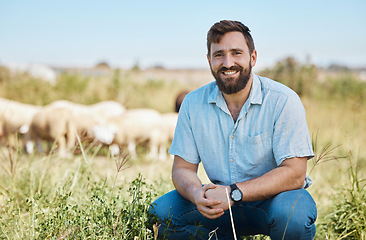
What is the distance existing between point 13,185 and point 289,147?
256 cm

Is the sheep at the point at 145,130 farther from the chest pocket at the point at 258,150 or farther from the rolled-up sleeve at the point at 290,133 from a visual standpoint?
the rolled-up sleeve at the point at 290,133

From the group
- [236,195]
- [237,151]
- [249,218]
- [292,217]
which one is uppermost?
[237,151]

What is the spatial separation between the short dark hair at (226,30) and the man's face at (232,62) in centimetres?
3

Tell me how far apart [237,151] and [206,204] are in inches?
19.9

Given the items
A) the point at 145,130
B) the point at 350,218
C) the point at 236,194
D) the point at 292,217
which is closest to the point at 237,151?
the point at 236,194

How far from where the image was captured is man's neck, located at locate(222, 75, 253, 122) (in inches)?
115

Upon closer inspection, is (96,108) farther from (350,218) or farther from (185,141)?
(350,218)

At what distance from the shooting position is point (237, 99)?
2.95 metres

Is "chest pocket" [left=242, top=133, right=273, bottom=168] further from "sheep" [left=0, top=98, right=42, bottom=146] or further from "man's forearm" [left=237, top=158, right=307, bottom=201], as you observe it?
"sheep" [left=0, top=98, right=42, bottom=146]

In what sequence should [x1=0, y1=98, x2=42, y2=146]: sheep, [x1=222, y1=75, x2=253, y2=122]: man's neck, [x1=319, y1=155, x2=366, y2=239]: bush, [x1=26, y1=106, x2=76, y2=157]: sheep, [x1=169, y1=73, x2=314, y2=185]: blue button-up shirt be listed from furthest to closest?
1. [x1=0, y1=98, x2=42, y2=146]: sheep
2. [x1=26, y1=106, x2=76, y2=157]: sheep
3. [x1=319, y1=155, x2=366, y2=239]: bush
4. [x1=222, y1=75, x2=253, y2=122]: man's neck
5. [x1=169, y1=73, x2=314, y2=185]: blue button-up shirt

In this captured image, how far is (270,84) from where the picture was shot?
2906 millimetres

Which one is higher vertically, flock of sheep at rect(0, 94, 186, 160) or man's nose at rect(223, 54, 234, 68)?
man's nose at rect(223, 54, 234, 68)

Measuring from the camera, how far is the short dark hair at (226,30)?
111 inches

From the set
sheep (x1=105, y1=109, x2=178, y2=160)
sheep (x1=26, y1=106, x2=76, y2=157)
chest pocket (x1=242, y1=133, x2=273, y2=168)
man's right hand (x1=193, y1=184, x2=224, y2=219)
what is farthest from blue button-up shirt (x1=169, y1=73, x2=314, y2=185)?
sheep (x1=105, y1=109, x2=178, y2=160)
